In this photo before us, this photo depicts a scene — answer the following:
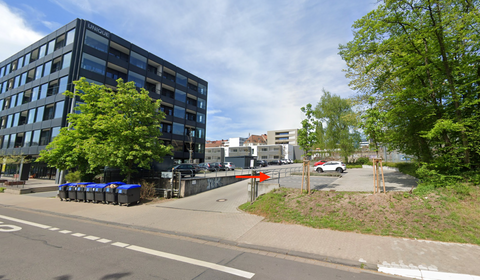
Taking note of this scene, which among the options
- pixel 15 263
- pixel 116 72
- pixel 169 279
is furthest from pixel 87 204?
pixel 116 72

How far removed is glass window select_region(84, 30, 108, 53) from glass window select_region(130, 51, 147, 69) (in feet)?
12.9

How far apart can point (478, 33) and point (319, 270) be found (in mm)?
12117

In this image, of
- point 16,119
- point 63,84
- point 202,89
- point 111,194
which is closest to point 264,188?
point 111,194

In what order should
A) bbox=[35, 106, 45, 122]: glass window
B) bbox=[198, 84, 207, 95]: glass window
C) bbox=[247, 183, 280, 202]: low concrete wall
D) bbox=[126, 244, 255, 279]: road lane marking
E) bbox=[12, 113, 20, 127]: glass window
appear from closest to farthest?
bbox=[126, 244, 255, 279]: road lane marking → bbox=[247, 183, 280, 202]: low concrete wall → bbox=[35, 106, 45, 122]: glass window → bbox=[12, 113, 20, 127]: glass window → bbox=[198, 84, 207, 95]: glass window

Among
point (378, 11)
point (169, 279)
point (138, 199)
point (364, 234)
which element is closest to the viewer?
point (169, 279)

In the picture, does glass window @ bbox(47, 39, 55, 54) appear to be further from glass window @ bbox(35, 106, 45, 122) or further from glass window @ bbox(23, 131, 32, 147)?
glass window @ bbox(23, 131, 32, 147)

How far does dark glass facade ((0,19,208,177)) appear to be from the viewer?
2708 cm

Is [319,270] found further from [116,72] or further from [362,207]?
[116,72]

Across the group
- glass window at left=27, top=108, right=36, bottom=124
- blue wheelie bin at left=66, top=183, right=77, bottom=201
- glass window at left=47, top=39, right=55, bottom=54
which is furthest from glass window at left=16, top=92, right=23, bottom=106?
blue wheelie bin at left=66, top=183, right=77, bottom=201

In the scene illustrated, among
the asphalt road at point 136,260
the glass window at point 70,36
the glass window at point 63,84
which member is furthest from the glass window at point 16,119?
the asphalt road at point 136,260

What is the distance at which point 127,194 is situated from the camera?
38.7ft

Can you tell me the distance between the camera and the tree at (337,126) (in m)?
35.4

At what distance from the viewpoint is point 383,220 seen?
699 cm

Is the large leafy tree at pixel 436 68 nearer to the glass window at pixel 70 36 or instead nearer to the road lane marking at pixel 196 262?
the road lane marking at pixel 196 262
